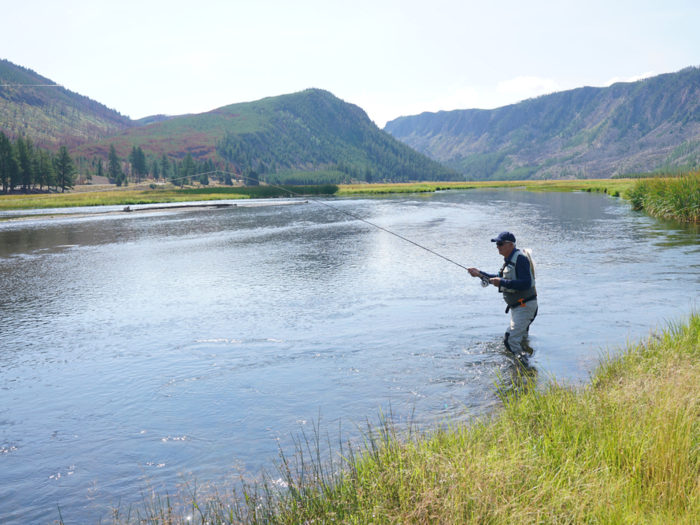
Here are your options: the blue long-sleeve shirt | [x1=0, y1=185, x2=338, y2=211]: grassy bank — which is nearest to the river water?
the blue long-sleeve shirt

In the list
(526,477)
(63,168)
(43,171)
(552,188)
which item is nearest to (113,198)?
(43,171)

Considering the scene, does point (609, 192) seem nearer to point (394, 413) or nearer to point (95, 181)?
point (394, 413)

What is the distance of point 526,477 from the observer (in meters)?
4.41

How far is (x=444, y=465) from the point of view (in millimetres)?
4535

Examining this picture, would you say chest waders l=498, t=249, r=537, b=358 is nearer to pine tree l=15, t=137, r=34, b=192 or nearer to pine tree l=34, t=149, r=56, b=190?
pine tree l=15, t=137, r=34, b=192

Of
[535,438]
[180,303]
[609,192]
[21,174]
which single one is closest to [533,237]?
[180,303]

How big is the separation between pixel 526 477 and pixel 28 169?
125231 millimetres

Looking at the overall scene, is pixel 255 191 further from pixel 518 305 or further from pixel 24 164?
pixel 518 305

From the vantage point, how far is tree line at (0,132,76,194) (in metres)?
102

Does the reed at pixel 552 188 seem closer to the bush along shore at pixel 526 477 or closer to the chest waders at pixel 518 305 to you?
the chest waders at pixel 518 305

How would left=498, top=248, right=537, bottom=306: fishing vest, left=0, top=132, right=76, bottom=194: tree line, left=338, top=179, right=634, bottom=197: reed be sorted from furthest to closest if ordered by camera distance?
left=0, top=132, right=76, bottom=194: tree line → left=338, top=179, right=634, bottom=197: reed → left=498, top=248, right=537, bottom=306: fishing vest

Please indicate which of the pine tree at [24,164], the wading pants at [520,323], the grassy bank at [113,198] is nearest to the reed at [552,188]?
the grassy bank at [113,198]

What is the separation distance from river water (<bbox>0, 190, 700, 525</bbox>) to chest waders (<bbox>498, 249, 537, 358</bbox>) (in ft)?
1.47

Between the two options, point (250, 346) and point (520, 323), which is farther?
point (250, 346)
